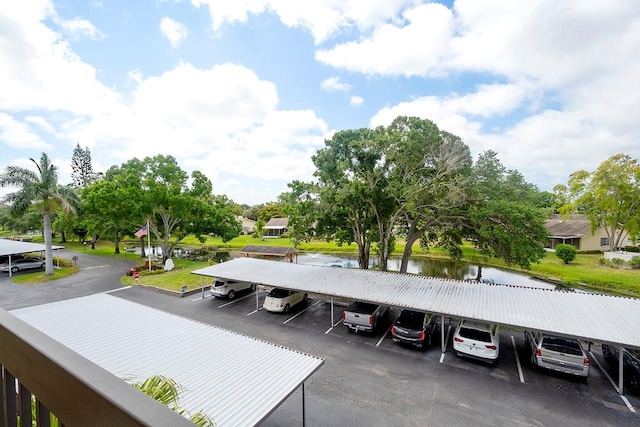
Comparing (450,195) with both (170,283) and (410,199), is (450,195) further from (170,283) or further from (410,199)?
(170,283)

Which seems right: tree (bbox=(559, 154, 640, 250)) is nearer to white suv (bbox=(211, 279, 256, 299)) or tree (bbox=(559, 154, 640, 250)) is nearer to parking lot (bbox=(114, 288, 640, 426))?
parking lot (bbox=(114, 288, 640, 426))

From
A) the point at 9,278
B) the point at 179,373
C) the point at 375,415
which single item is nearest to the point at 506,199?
the point at 375,415

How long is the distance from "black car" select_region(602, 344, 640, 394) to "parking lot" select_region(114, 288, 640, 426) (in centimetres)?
37

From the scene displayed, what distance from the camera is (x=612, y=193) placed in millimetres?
32906

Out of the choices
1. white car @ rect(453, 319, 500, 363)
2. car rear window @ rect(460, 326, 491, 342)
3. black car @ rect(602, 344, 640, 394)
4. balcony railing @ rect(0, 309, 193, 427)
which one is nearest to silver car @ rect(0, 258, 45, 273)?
white car @ rect(453, 319, 500, 363)

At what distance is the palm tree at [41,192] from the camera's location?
894 inches

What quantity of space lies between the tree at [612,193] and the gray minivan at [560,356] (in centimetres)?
3129

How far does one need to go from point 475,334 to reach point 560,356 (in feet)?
8.39

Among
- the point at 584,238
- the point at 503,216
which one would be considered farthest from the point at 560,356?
the point at 584,238

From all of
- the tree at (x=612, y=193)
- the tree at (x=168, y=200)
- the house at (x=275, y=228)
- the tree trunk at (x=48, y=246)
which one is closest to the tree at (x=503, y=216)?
the tree at (x=612, y=193)

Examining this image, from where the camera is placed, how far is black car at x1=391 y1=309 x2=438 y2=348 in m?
12.3

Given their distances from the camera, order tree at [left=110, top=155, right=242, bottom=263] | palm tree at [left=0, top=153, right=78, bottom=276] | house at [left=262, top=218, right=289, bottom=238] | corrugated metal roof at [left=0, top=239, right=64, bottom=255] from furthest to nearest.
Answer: house at [left=262, top=218, right=289, bottom=238]
tree at [left=110, top=155, right=242, bottom=263]
corrugated metal roof at [left=0, top=239, right=64, bottom=255]
palm tree at [left=0, top=153, right=78, bottom=276]

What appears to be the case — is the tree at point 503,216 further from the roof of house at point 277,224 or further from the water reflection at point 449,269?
the roof of house at point 277,224

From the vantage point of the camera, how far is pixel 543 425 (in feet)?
27.4
